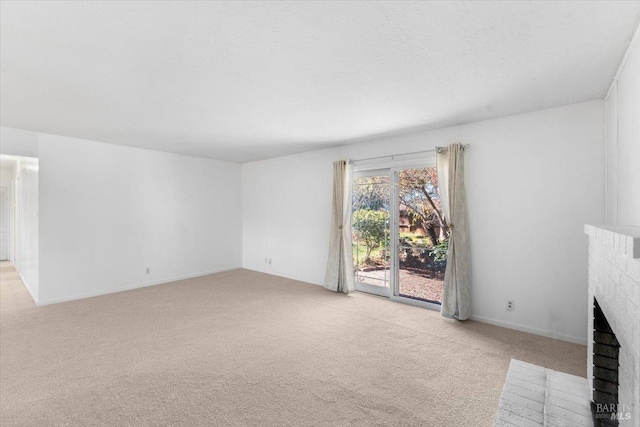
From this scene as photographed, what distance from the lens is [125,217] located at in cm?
484

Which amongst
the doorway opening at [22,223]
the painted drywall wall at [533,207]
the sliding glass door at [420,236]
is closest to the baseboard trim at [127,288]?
the doorway opening at [22,223]

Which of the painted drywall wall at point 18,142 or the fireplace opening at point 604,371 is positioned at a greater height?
the painted drywall wall at point 18,142

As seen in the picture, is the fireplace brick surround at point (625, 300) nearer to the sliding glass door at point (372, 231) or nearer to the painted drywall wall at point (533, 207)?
the painted drywall wall at point (533, 207)

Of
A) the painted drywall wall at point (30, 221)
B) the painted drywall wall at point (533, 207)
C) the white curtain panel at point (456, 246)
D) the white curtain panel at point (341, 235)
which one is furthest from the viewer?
the white curtain panel at point (341, 235)

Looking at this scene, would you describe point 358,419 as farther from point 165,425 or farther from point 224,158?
point 224,158

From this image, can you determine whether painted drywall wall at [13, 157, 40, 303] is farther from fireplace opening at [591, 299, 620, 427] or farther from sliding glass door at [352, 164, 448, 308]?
fireplace opening at [591, 299, 620, 427]

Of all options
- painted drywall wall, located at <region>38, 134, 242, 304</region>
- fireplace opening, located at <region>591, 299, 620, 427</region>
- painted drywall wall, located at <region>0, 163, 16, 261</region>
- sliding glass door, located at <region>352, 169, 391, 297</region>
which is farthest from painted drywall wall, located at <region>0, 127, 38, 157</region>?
fireplace opening, located at <region>591, 299, 620, 427</region>

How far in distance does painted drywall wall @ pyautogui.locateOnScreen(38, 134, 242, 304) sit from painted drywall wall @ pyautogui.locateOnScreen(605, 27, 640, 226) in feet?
19.8

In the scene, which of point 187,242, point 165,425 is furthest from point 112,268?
point 165,425

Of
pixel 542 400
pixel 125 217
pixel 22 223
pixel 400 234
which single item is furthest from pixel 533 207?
pixel 22 223

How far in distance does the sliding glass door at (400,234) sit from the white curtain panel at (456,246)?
0.28 metres

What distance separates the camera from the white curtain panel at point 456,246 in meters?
3.47

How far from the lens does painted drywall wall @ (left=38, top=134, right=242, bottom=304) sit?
4141mm

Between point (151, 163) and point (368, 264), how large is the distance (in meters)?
4.25
